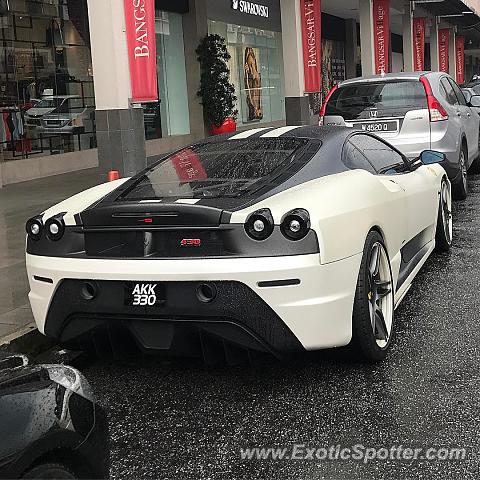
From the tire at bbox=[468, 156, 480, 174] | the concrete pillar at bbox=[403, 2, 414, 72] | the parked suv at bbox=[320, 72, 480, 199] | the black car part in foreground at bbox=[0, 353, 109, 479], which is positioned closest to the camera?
the black car part in foreground at bbox=[0, 353, 109, 479]

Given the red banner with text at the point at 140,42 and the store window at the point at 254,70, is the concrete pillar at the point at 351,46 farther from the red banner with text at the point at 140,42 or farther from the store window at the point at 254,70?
the red banner with text at the point at 140,42

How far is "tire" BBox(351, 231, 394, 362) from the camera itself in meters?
3.96

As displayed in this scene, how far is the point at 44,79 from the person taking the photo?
1510 centimetres

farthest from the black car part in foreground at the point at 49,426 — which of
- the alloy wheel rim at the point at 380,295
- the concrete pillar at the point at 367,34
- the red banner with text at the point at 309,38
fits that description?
the concrete pillar at the point at 367,34

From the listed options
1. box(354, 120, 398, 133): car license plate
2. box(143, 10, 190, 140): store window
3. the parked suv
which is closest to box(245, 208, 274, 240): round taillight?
the parked suv

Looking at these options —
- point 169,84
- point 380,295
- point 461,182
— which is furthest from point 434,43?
point 380,295

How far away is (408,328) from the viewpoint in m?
4.93

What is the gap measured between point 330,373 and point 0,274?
3.56 m

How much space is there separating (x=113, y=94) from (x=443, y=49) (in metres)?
28.8

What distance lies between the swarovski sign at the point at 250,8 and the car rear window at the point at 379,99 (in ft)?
43.0

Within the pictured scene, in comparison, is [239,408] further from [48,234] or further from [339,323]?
[48,234]

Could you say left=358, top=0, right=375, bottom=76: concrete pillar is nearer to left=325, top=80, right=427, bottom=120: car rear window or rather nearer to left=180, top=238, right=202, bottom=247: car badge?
left=325, top=80, right=427, bottom=120: car rear window

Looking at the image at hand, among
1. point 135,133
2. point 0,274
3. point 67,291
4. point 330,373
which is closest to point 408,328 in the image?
point 330,373

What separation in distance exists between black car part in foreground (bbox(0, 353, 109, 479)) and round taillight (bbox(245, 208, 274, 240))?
4.46 feet
